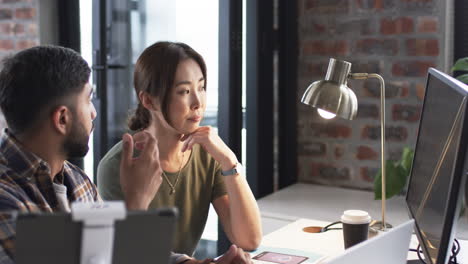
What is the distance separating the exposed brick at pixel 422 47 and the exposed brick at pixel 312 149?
1.96 feet

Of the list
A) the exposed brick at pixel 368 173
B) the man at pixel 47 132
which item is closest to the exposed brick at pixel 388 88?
the exposed brick at pixel 368 173

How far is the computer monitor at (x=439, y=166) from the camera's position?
2.98ft

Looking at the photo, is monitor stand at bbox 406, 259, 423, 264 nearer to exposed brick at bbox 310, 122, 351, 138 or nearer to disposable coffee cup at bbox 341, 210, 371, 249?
disposable coffee cup at bbox 341, 210, 371, 249

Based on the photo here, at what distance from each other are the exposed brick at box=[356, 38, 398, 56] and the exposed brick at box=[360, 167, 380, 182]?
53 cm

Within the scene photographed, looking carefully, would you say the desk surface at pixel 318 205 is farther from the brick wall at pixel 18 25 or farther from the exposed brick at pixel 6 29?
the exposed brick at pixel 6 29

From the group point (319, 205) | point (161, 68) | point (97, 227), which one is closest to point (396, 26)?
point (319, 205)

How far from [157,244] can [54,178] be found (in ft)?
2.17

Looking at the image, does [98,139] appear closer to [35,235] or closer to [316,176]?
[316,176]

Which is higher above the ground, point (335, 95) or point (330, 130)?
point (335, 95)

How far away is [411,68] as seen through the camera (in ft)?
8.75

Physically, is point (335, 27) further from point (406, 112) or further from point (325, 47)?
point (406, 112)

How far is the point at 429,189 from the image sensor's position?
3.78 ft

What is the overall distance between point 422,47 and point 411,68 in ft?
0.33

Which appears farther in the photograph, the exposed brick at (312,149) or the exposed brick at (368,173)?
the exposed brick at (312,149)
